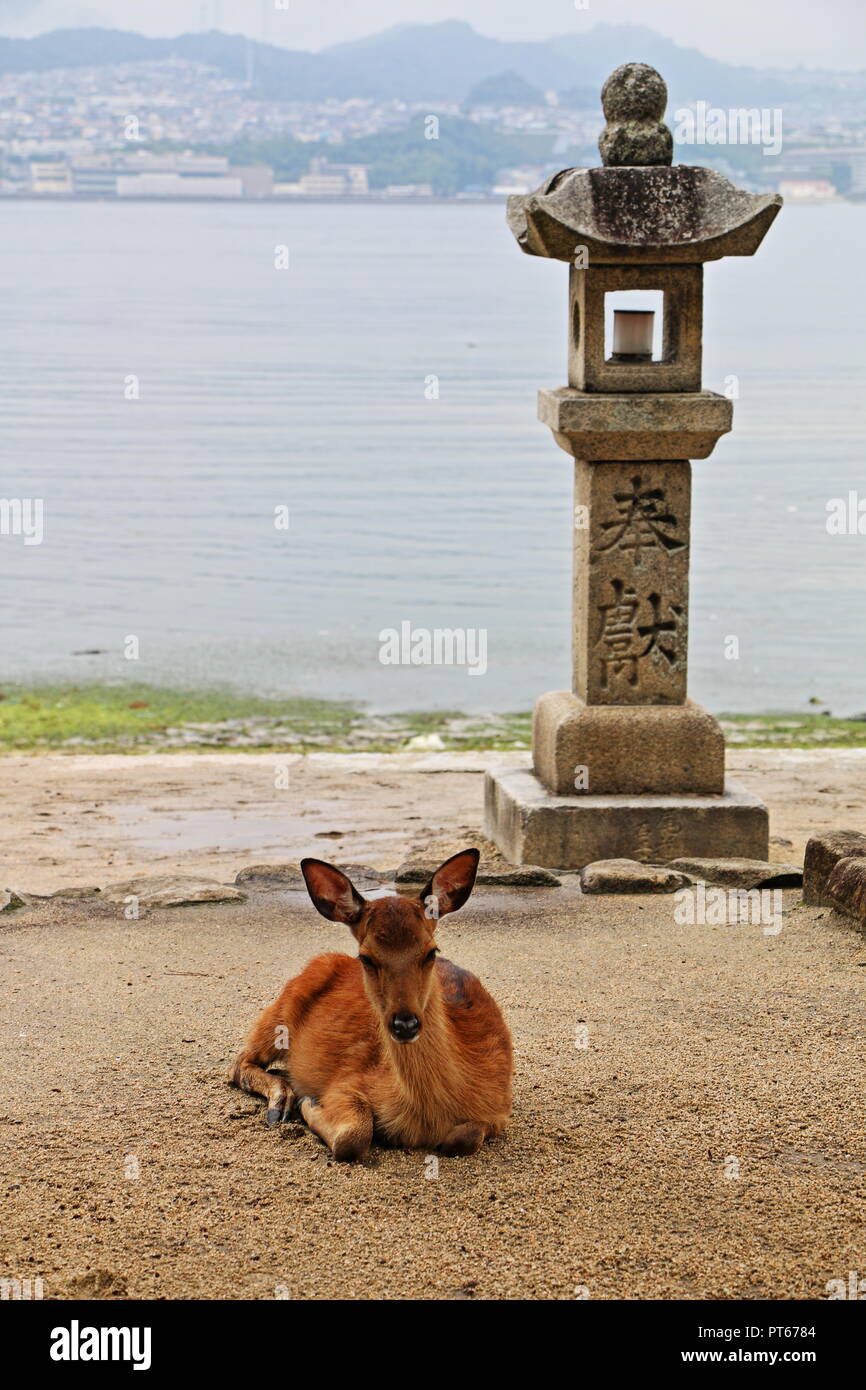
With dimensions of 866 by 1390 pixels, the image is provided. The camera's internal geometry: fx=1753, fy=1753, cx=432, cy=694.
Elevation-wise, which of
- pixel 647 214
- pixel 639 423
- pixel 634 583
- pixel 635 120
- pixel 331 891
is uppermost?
pixel 635 120

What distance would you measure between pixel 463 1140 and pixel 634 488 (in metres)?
4.54

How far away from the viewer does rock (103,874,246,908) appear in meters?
7.61

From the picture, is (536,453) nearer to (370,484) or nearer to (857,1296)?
(370,484)

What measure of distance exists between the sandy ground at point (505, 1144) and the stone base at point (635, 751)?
1759 millimetres

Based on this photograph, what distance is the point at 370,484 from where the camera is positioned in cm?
3027

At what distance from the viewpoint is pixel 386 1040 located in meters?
4.61

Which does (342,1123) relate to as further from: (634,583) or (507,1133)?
(634,583)

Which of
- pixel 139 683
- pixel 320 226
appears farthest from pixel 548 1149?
pixel 320 226

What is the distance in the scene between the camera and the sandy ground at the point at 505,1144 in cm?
409

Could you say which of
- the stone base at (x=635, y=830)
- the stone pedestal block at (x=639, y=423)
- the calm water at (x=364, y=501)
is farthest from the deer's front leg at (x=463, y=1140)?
the calm water at (x=364, y=501)

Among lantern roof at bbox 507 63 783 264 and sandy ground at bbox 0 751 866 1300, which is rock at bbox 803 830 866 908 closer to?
sandy ground at bbox 0 751 866 1300

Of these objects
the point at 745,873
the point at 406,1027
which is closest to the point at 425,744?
the point at 745,873

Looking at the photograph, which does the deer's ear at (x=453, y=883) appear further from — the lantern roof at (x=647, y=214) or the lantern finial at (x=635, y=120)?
the lantern finial at (x=635, y=120)

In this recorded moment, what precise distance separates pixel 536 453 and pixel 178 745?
66.9 feet
